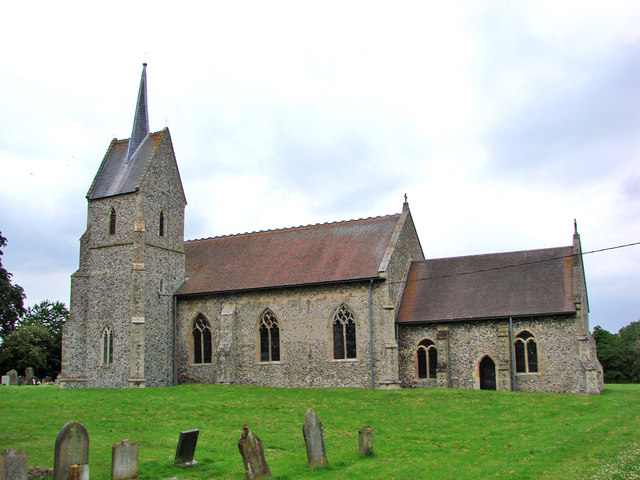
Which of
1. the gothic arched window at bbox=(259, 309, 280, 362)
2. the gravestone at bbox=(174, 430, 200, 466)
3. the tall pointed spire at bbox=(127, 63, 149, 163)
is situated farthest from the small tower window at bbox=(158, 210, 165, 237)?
the gravestone at bbox=(174, 430, 200, 466)

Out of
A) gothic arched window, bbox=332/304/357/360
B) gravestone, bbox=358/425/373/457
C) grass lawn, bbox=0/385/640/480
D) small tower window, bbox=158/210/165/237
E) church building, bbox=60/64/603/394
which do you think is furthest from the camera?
small tower window, bbox=158/210/165/237

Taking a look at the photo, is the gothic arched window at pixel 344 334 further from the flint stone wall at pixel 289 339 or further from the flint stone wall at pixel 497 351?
the flint stone wall at pixel 497 351

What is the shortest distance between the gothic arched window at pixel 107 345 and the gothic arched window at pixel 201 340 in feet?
14.7

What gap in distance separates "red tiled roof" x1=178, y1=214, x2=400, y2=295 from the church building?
107 mm

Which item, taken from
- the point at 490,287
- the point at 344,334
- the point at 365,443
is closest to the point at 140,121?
the point at 344,334

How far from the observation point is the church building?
28641 millimetres

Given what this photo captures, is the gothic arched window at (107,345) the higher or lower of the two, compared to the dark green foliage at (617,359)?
higher

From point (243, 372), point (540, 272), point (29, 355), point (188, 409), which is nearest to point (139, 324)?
point (243, 372)

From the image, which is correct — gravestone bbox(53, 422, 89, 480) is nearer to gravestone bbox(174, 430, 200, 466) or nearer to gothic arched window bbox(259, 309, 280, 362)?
gravestone bbox(174, 430, 200, 466)

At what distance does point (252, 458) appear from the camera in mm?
11805

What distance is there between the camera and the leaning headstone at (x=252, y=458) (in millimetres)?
11766

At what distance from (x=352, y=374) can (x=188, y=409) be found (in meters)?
10.4

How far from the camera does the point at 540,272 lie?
101 ft

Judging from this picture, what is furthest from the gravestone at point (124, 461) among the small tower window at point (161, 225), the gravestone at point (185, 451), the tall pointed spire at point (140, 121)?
the tall pointed spire at point (140, 121)
